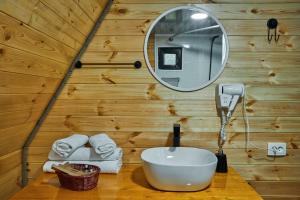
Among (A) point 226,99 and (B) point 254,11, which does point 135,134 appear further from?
(B) point 254,11

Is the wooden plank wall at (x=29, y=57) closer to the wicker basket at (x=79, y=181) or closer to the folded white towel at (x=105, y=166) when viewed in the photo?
the folded white towel at (x=105, y=166)

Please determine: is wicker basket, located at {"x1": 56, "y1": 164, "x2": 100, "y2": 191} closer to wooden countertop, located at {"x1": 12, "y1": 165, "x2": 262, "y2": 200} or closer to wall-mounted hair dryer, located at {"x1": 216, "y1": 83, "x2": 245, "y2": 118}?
wooden countertop, located at {"x1": 12, "y1": 165, "x2": 262, "y2": 200}

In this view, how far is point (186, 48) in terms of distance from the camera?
1794 mm

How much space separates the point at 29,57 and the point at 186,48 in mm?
949

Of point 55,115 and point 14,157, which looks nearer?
point 14,157

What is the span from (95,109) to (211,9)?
98 centimetres

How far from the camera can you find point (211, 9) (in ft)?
5.82

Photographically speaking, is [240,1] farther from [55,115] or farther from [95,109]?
[55,115]

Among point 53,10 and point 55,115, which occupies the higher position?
point 53,10

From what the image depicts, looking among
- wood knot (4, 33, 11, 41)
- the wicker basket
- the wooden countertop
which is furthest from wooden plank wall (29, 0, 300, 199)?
wood knot (4, 33, 11, 41)

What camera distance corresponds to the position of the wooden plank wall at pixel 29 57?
1080 millimetres

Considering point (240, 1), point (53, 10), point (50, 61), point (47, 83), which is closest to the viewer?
point (53, 10)

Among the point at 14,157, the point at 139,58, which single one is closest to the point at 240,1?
the point at 139,58

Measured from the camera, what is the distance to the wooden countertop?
1.30 m
